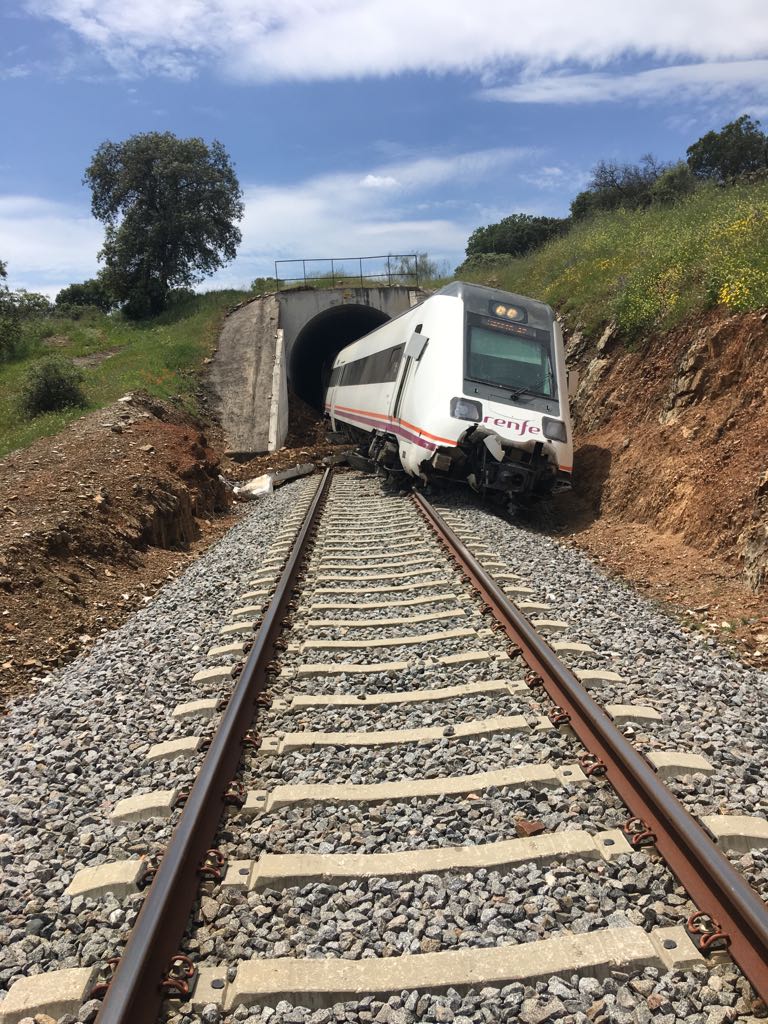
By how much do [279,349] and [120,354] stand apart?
5.63 meters

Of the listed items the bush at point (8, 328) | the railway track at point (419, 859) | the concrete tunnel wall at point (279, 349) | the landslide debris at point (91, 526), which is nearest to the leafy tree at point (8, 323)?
the bush at point (8, 328)

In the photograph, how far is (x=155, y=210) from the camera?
3522 cm

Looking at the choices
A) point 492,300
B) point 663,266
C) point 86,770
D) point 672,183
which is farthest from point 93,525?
point 672,183

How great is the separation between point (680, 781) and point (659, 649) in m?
2.03

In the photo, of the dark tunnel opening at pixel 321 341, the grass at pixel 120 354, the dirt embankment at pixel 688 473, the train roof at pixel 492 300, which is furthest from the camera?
the dark tunnel opening at pixel 321 341

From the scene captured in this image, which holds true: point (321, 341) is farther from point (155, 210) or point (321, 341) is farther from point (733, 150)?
point (733, 150)


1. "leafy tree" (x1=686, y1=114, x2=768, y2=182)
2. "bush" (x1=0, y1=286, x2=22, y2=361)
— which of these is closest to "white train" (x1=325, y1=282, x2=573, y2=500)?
"bush" (x1=0, y1=286, x2=22, y2=361)

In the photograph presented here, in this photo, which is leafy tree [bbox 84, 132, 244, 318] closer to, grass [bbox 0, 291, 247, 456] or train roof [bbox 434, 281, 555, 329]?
grass [bbox 0, 291, 247, 456]

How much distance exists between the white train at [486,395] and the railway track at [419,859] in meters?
5.66

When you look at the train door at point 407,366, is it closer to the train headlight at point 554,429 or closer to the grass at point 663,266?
the train headlight at point 554,429

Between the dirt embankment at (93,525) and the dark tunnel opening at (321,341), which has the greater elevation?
the dark tunnel opening at (321,341)

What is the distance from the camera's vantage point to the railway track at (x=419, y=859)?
2.31m

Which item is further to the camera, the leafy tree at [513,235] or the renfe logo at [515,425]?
the leafy tree at [513,235]

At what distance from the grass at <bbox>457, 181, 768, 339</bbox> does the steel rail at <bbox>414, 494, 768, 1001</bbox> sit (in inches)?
279
